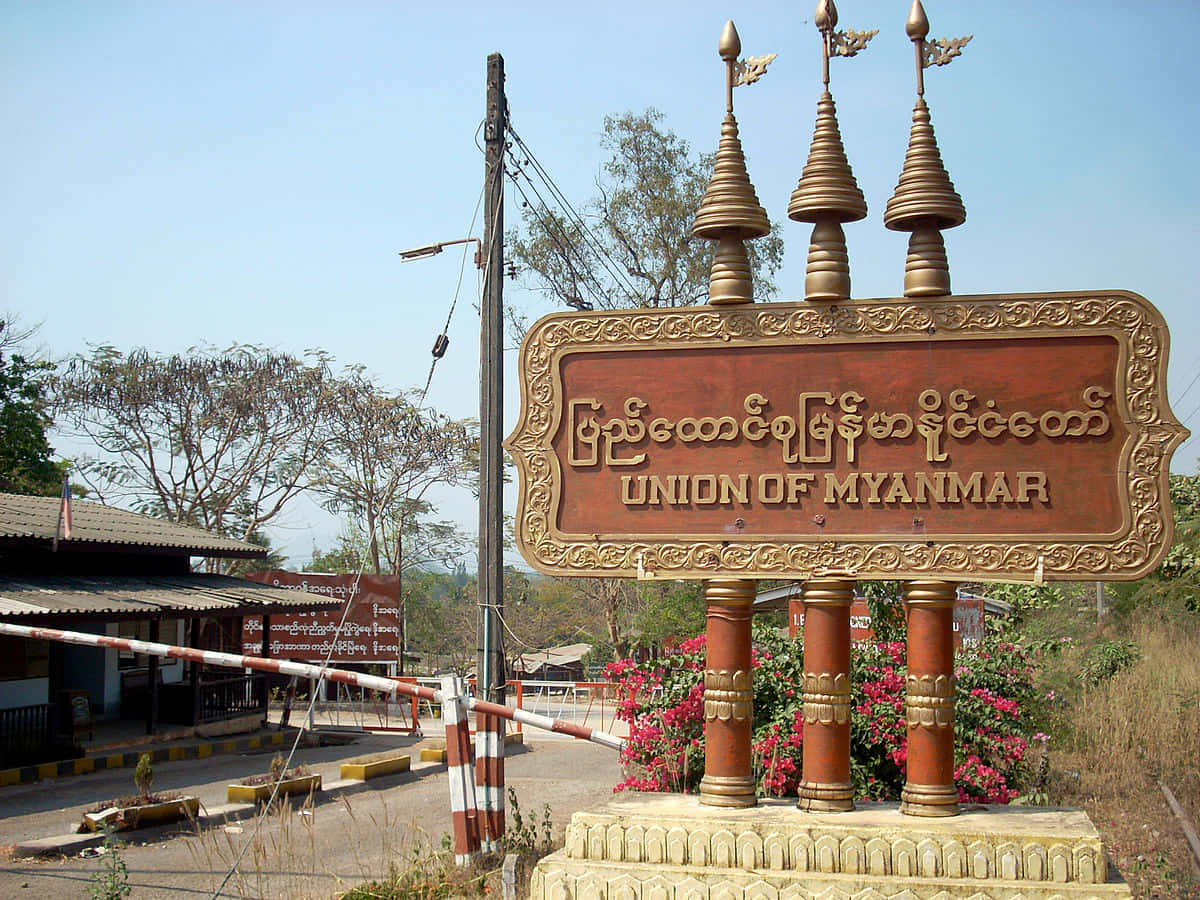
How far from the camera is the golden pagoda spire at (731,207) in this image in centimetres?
614

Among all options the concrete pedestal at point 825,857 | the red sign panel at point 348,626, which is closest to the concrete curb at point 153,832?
the concrete pedestal at point 825,857

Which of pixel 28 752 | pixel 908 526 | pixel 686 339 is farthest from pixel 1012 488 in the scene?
pixel 28 752

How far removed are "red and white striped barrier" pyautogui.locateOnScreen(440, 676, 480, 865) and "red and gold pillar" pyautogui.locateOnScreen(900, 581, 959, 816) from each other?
355 cm

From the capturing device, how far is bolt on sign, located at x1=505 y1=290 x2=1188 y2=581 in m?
5.75

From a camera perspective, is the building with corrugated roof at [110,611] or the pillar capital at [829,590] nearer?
the pillar capital at [829,590]

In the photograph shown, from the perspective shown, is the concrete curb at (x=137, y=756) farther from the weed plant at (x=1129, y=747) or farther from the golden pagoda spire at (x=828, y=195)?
the golden pagoda spire at (x=828, y=195)

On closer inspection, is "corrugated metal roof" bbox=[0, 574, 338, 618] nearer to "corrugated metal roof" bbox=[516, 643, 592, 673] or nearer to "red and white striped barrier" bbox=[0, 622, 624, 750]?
"red and white striped barrier" bbox=[0, 622, 624, 750]

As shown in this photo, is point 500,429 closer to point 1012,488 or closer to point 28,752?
point 1012,488

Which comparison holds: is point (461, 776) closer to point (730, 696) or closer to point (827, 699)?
point (730, 696)

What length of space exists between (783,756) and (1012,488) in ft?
11.3

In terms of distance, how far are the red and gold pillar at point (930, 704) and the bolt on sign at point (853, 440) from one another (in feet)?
0.54

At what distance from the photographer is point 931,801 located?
578cm

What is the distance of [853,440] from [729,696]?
152cm

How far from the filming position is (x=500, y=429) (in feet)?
34.5
